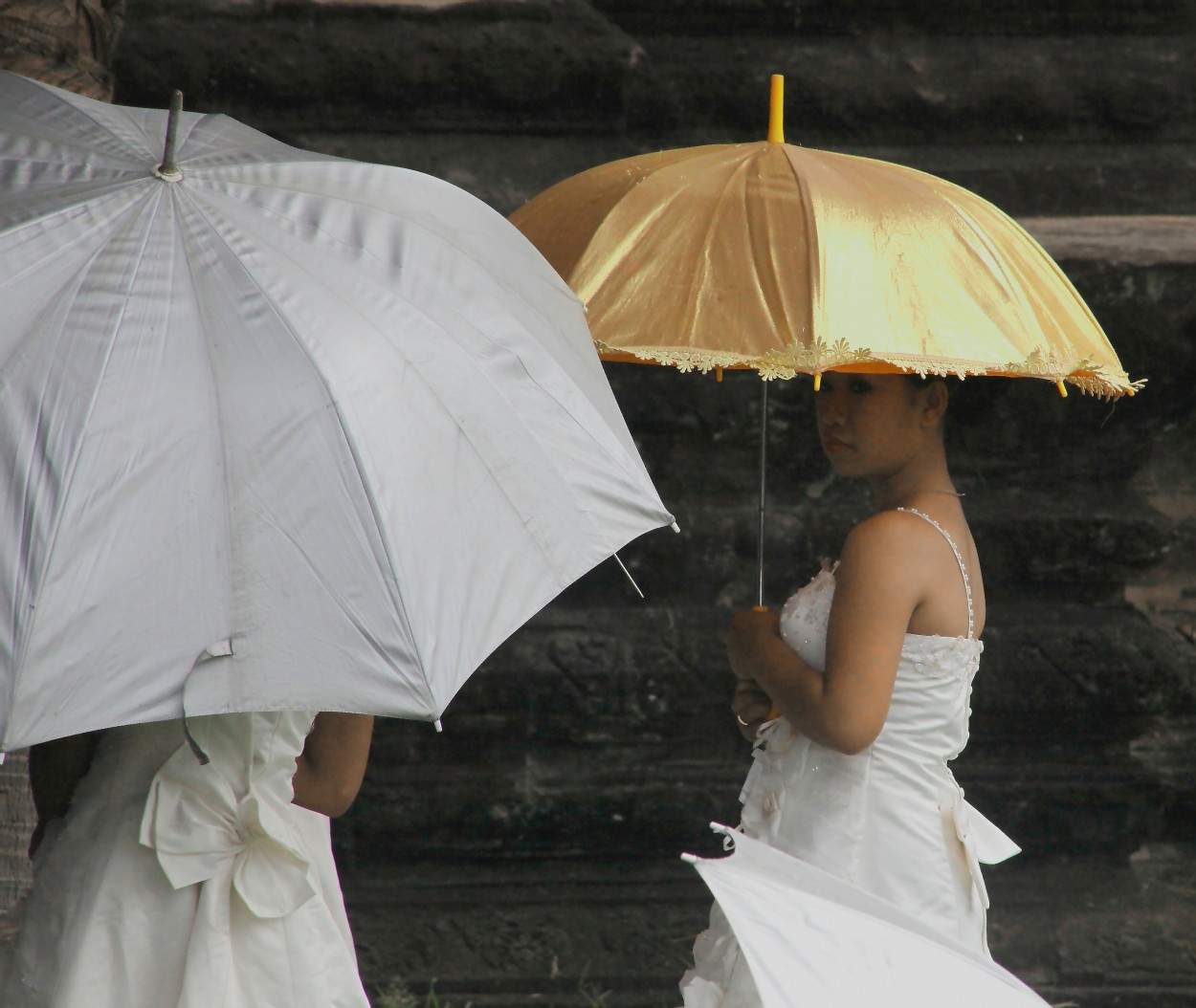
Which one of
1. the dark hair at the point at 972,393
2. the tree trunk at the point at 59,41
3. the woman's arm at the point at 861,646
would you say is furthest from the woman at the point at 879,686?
the tree trunk at the point at 59,41

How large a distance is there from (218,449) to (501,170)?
215cm

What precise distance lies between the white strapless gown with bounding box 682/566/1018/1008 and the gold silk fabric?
1.39 ft

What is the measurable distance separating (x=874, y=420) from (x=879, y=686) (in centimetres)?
40

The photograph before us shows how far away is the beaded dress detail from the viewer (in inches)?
81.7

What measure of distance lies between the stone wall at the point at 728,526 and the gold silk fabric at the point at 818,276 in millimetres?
1193

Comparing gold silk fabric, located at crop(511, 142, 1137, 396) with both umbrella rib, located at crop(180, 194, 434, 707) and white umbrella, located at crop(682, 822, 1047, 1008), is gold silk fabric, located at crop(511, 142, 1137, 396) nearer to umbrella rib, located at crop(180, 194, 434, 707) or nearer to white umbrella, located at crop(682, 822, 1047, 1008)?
umbrella rib, located at crop(180, 194, 434, 707)

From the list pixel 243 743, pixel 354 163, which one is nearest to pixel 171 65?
pixel 354 163

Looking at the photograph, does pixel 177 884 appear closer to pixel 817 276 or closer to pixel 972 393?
pixel 817 276

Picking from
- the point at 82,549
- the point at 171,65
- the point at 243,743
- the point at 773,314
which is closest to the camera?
the point at 82,549

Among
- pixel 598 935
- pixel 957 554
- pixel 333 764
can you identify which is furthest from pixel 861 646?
pixel 598 935

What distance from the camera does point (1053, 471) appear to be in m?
3.36

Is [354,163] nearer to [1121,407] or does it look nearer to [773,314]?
[773,314]

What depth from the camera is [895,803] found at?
210 cm

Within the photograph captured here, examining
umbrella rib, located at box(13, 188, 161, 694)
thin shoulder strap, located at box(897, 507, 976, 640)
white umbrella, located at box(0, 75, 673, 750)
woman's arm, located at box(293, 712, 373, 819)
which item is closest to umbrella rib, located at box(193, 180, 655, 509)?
white umbrella, located at box(0, 75, 673, 750)
